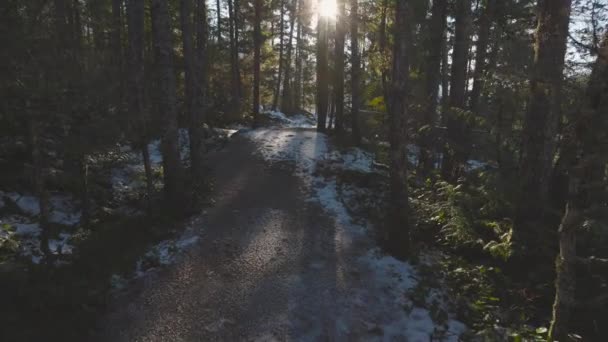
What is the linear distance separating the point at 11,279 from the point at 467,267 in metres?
7.63

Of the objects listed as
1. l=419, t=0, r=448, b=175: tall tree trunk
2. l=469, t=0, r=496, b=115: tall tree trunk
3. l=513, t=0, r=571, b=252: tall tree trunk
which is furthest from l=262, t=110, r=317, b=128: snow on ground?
l=513, t=0, r=571, b=252: tall tree trunk

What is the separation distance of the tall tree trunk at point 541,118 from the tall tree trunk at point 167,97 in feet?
25.7

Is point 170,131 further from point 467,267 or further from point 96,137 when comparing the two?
point 467,267

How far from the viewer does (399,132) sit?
24.4 feet

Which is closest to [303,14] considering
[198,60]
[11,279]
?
[198,60]

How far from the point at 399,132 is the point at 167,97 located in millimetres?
5715

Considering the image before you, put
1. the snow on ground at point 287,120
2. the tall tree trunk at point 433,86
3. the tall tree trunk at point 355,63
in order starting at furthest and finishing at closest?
the snow on ground at point 287,120
the tall tree trunk at point 355,63
the tall tree trunk at point 433,86

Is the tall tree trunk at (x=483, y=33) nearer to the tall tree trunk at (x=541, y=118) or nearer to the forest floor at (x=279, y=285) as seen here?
the tall tree trunk at (x=541, y=118)

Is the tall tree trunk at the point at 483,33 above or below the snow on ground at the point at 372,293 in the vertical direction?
above

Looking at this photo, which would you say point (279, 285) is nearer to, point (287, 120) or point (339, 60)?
point (339, 60)

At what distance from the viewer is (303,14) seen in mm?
19453

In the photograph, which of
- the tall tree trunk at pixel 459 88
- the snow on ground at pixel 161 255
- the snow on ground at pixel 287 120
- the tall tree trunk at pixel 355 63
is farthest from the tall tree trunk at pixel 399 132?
the snow on ground at pixel 287 120

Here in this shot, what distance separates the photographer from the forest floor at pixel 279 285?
5.51m

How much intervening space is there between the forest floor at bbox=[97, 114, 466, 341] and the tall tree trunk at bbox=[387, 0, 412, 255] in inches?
23.5
